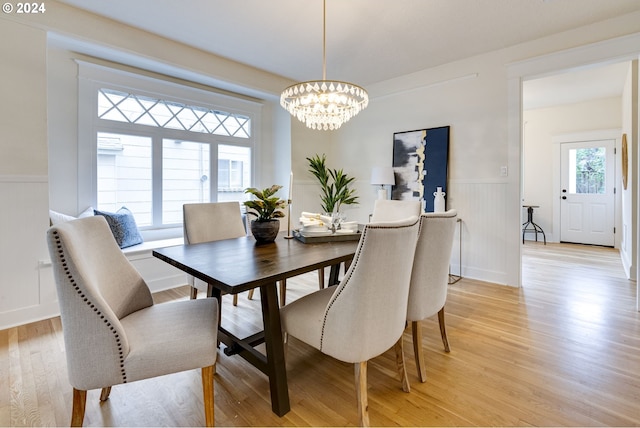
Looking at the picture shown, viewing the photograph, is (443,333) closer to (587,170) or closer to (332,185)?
(332,185)

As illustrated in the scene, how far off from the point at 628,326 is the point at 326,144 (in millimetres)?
3992

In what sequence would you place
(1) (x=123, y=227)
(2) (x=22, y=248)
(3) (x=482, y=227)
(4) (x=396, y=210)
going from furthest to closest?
(3) (x=482, y=227)
(1) (x=123, y=227)
(4) (x=396, y=210)
(2) (x=22, y=248)

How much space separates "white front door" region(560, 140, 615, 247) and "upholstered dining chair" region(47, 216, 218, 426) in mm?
6779

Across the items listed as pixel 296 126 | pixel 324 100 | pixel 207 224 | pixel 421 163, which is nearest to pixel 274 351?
pixel 207 224

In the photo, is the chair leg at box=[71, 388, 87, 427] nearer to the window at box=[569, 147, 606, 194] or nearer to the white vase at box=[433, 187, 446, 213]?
the white vase at box=[433, 187, 446, 213]

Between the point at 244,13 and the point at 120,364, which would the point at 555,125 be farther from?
the point at 120,364

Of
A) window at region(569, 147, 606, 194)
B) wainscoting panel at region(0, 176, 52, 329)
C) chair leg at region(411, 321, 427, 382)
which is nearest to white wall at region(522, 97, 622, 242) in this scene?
window at region(569, 147, 606, 194)

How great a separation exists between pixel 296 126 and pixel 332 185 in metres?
1.01

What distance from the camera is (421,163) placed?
3.98 metres

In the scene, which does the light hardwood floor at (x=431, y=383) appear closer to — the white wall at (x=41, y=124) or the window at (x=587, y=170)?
the white wall at (x=41, y=124)

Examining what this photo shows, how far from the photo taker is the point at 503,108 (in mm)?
3373

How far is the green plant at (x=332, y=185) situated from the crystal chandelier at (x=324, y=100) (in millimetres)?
2027

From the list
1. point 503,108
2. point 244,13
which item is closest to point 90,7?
point 244,13

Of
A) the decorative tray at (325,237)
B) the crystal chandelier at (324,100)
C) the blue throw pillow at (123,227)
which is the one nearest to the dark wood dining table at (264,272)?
the decorative tray at (325,237)
